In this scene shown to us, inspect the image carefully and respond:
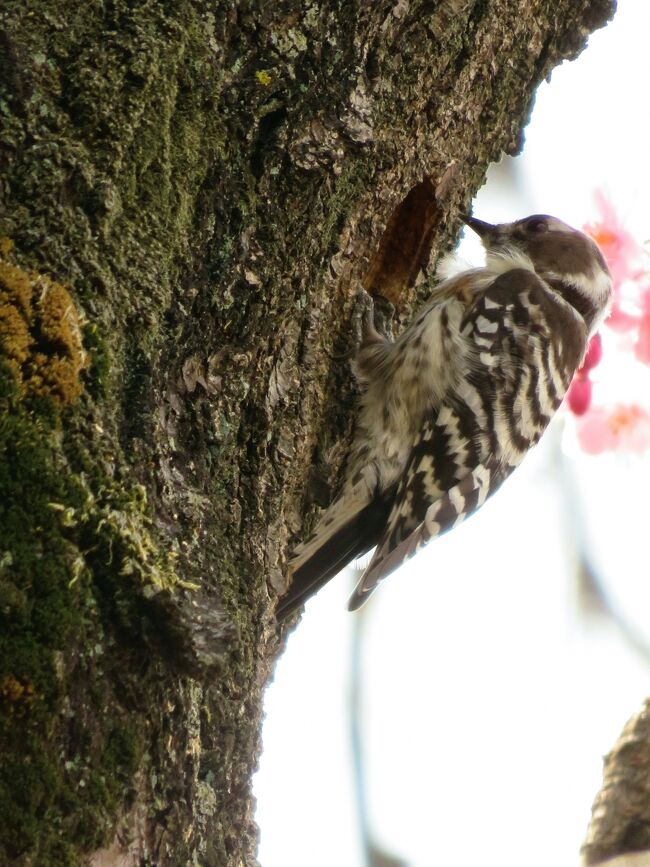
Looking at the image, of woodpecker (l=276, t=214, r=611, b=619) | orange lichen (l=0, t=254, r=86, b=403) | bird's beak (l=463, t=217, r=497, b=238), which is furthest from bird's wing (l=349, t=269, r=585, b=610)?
orange lichen (l=0, t=254, r=86, b=403)

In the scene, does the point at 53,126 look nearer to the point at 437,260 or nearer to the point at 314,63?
the point at 314,63

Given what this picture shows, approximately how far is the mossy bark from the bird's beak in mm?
901

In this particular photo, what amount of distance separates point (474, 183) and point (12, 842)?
7.99 feet

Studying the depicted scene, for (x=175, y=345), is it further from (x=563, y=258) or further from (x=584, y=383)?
(x=563, y=258)

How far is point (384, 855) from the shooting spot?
645 cm

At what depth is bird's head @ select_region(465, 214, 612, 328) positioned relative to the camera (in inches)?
177

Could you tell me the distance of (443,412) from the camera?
3705mm

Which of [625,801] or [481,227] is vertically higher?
[481,227]

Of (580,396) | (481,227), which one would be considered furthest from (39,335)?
(481,227)

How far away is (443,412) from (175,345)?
1.60 metres

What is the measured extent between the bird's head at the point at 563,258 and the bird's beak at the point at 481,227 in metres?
0.05

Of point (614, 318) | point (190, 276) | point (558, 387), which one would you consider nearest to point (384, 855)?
point (558, 387)

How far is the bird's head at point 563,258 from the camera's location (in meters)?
4.50

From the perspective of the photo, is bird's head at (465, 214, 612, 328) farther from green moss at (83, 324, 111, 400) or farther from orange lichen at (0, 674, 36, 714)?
orange lichen at (0, 674, 36, 714)
